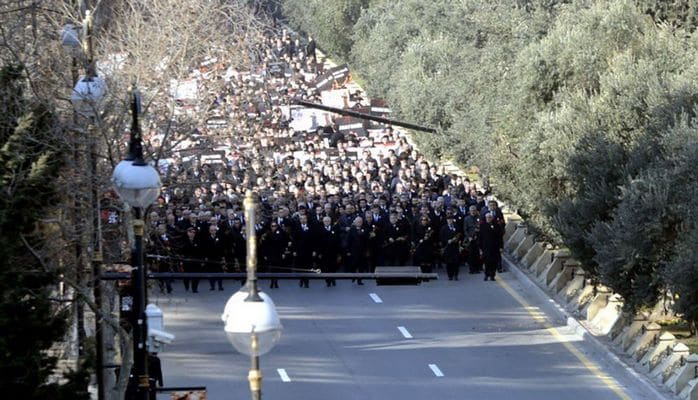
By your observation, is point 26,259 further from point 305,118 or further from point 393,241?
point 305,118

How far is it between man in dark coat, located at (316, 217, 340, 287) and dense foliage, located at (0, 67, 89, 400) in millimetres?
14674

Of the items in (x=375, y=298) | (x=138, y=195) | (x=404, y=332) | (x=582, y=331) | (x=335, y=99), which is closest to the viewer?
(x=138, y=195)

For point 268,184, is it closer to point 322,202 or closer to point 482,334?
point 322,202

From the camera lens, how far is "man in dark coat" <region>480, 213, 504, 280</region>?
35188mm

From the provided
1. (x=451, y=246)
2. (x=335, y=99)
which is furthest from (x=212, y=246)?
(x=335, y=99)

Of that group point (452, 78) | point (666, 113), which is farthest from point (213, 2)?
point (452, 78)

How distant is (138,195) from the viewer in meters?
16.8

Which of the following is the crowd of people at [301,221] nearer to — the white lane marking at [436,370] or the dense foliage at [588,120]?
the dense foliage at [588,120]

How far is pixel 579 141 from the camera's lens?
105 ft

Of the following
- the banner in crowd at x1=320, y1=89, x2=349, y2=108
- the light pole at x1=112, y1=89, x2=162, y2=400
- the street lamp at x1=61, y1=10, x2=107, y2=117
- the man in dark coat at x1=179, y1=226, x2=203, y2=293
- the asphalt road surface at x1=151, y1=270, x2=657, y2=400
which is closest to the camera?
the light pole at x1=112, y1=89, x2=162, y2=400

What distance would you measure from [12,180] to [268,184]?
21183 mm

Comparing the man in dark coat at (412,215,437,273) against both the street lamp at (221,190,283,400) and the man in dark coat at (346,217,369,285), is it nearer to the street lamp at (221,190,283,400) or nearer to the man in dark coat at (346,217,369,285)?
the man in dark coat at (346,217,369,285)

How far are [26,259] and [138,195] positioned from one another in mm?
3104

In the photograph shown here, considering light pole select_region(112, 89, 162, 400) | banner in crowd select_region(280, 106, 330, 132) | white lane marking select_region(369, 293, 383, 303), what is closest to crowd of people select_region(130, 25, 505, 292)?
white lane marking select_region(369, 293, 383, 303)
